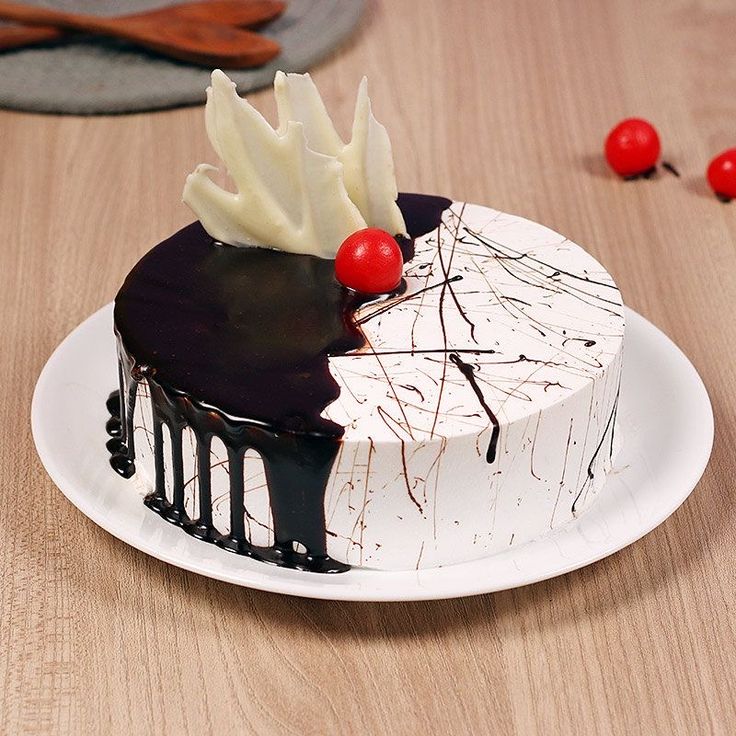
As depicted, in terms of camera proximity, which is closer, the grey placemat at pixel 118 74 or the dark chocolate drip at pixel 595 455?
the dark chocolate drip at pixel 595 455

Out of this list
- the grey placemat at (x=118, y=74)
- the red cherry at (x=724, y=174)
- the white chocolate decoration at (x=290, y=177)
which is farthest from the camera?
the grey placemat at (x=118, y=74)

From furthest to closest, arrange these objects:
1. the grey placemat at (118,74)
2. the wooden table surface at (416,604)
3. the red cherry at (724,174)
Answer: the grey placemat at (118,74)
the red cherry at (724,174)
the wooden table surface at (416,604)

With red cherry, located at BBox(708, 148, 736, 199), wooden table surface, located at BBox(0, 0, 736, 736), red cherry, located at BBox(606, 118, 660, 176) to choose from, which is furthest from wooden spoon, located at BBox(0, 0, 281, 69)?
red cherry, located at BBox(708, 148, 736, 199)

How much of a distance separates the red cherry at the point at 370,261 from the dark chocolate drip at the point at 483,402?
18 cm

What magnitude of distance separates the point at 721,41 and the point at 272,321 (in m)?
2.07

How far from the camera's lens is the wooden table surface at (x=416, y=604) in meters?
1.40

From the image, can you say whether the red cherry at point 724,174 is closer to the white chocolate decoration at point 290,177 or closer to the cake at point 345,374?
the cake at point 345,374

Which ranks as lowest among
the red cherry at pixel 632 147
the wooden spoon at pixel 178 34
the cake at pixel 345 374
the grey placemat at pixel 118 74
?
the grey placemat at pixel 118 74

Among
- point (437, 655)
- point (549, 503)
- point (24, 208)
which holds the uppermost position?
point (549, 503)

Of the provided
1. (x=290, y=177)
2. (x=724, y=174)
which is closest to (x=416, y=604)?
(x=290, y=177)

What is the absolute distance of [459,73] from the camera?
3.04 m

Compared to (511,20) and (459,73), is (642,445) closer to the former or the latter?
(459,73)

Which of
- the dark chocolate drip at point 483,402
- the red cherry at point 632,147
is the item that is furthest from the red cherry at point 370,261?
the red cherry at point 632,147

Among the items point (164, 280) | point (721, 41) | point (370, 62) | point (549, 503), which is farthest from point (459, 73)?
point (549, 503)
